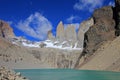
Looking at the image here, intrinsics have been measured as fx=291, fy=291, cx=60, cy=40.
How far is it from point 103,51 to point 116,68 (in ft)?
94.9

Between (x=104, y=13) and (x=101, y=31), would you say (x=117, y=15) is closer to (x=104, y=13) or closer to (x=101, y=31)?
(x=101, y=31)

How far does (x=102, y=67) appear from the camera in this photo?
4141 inches

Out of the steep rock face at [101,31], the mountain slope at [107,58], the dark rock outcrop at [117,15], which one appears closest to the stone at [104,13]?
the steep rock face at [101,31]

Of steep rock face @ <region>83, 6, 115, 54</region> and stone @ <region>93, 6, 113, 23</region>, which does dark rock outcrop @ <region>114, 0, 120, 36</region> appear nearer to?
steep rock face @ <region>83, 6, 115, 54</region>

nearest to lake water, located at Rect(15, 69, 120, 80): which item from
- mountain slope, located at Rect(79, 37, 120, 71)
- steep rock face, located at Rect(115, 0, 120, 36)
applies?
mountain slope, located at Rect(79, 37, 120, 71)

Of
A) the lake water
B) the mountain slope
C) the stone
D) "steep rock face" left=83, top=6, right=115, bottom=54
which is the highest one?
the stone

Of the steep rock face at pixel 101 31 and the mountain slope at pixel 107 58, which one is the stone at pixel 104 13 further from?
the mountain slope at pixel 107 58

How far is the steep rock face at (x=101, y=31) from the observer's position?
447 ft

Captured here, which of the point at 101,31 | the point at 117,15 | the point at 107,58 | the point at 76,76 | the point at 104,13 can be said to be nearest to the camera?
the point at 76,76

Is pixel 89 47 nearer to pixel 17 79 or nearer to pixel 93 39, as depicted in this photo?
pixel 93 39

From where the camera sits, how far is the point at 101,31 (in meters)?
139

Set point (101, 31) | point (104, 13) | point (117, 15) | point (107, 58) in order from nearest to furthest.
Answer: point (107, 58) < point (117, 15) < point (101, 31) < point (104, 13)

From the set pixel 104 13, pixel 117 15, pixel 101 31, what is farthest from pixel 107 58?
pixel 104 13

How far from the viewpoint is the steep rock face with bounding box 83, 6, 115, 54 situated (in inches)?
5369
